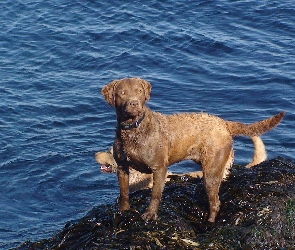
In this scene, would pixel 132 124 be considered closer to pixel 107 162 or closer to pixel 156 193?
pixel 156 193

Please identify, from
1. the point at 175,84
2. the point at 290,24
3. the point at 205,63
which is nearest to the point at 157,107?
the point at 175,84

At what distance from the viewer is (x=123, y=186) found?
765 centimetres

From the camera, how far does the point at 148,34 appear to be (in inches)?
776

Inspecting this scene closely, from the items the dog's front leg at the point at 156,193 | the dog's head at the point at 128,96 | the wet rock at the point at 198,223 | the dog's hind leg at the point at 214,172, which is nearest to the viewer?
the dog's head at the point at 128,96

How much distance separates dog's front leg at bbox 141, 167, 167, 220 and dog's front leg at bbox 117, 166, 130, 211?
374 millimetres

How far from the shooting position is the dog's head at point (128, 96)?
23.0ft

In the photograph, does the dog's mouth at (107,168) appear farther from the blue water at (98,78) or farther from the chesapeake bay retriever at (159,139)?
the chesapeake bay retriever at (159,139)

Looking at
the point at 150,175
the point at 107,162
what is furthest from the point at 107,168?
the point at 150,175

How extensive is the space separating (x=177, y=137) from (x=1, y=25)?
1438 cm

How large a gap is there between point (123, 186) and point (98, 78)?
9565 millimetres

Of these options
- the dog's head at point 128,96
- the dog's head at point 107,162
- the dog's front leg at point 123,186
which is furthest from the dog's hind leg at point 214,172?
the dog's head at point 107,162

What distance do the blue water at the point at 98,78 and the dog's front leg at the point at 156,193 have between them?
9.19 feet

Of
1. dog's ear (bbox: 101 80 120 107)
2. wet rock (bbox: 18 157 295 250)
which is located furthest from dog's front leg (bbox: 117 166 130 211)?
dog's ear (bbox: 101 80 120 107)

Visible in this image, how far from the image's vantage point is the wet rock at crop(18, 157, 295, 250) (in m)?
7.21
